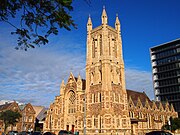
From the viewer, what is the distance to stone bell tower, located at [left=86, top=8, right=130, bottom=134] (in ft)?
152

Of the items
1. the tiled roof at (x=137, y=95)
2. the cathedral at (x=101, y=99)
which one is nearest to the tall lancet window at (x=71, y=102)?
the cathedral at (x=101, y=99)

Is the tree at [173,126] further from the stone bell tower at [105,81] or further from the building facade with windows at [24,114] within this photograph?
the building facade with windows at [24,114]

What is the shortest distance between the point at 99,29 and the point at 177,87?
50.4m

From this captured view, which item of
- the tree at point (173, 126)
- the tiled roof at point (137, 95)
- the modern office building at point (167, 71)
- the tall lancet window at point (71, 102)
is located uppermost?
the modern office building at point (167, 71)

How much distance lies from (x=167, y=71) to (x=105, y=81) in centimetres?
5407

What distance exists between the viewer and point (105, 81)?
48188mm

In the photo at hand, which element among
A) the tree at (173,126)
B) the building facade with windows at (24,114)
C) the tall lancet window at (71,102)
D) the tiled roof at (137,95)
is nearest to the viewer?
the tall lancet window at (71,102)

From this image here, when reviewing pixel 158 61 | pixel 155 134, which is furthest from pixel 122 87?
pixel 158 61

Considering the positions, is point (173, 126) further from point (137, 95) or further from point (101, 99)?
point (101, 99)

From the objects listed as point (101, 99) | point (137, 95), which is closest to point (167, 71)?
point (137, 95)

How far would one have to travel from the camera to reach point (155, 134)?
26453mm

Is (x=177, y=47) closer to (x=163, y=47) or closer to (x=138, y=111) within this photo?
(x=163, y=47)

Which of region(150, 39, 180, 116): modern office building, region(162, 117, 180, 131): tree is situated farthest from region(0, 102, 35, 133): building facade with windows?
region(150, 39, 180, 116): modern office building

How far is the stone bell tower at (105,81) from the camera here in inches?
1822
